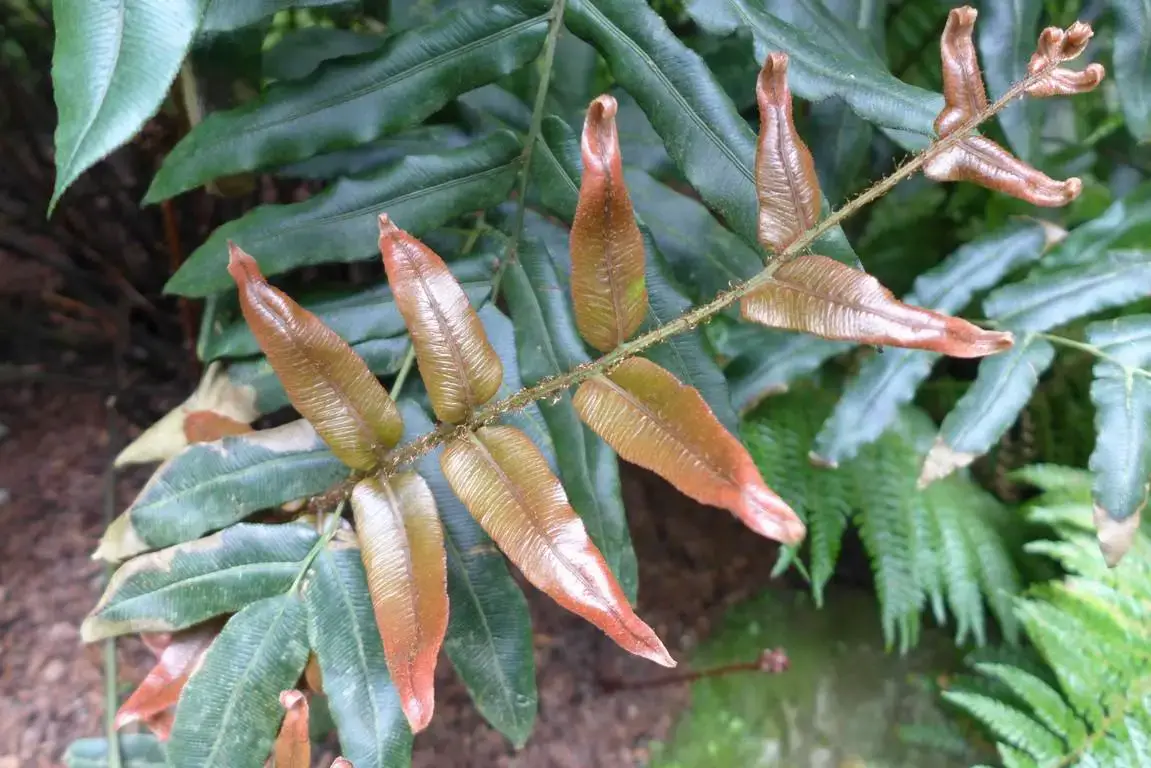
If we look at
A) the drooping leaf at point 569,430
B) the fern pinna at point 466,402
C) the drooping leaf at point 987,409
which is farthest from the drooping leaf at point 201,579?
the drooping leaf at point 987,409

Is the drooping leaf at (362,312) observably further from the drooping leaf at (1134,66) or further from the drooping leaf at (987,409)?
the drooping leaf at (1134,66)

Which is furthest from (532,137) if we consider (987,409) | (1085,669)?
(1085,669)

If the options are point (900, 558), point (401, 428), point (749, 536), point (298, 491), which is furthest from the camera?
point (749, 536)

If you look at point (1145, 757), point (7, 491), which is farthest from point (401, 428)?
point (1145, 757)

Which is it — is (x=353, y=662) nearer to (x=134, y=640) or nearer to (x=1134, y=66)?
(x=134, y=640)

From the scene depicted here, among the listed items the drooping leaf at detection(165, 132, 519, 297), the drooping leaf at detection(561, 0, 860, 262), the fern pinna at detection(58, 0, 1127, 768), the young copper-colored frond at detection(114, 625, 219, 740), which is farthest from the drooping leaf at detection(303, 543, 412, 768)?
the drooping leaf at detection(561, 0, 860, 262)

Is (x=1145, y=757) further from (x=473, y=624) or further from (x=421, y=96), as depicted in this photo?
(x=421, y=96)
